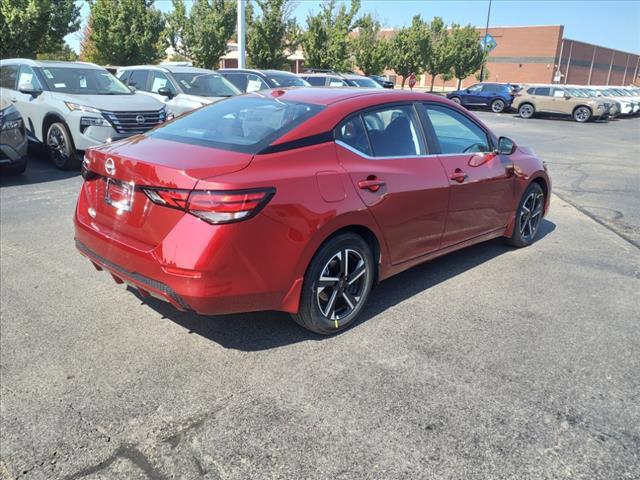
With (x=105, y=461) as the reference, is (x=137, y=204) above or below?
above

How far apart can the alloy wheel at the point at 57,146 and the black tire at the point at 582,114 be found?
2508 cm

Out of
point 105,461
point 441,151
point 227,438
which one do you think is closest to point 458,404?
point 227,438

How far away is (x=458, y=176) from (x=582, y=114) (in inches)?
1024

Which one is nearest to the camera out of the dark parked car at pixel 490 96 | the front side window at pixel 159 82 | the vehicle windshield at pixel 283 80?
the front side window at pixel 159 82

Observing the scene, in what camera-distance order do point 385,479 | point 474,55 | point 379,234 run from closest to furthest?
point 385,479
point 379,234
point 474,55

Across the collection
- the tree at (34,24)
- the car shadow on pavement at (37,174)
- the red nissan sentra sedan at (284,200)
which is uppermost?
the tree at (34,24)

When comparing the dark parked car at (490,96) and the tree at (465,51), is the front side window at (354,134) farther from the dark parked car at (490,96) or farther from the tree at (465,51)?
the tree at (465,51)

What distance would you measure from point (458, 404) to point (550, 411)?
19.3 inches

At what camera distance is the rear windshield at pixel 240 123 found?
345 cm

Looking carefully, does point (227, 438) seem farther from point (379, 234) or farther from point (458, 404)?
point (379, 234)

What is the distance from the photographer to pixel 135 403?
9.60 feet

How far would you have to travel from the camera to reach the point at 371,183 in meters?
3.66

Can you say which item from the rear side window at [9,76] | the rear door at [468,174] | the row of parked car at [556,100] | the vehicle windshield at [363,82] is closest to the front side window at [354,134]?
the rear door at [468,174]

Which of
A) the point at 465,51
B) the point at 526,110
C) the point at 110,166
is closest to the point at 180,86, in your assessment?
the point at 110,166
